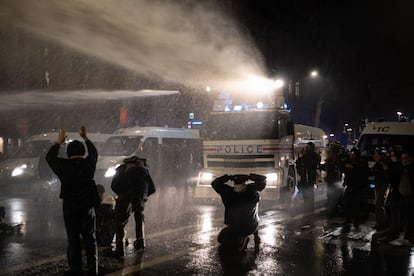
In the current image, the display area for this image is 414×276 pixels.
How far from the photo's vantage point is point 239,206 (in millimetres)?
6441

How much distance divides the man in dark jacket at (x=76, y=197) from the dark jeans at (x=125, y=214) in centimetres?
112

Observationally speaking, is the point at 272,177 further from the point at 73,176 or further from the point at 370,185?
the point at 73,176

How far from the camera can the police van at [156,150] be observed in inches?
536

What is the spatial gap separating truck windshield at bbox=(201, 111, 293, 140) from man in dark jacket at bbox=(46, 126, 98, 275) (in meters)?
6.94

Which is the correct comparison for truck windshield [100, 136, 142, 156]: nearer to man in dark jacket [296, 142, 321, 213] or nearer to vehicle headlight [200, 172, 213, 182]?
vehicle headlight [200, 172, 213, 182]

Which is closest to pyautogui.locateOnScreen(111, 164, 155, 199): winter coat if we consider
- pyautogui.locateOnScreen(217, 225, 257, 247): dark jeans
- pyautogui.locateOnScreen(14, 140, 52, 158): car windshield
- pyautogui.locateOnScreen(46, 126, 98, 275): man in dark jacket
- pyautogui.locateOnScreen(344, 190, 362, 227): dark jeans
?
pyautogui.locateOnScreen(46, 126, 98, 275): man in dark jacket

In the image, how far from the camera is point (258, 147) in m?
11.4

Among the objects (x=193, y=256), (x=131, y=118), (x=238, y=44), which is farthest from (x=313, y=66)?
(x=193, y=256)

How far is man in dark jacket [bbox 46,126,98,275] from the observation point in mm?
4914

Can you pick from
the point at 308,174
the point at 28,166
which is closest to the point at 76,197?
the point at 308,174

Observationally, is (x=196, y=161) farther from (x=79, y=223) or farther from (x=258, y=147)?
(x=79, y=223)

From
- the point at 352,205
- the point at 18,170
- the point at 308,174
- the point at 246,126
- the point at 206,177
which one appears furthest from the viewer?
the point at 18,170

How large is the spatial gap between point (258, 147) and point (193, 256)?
5663 mm

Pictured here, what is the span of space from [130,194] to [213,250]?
1.58 metres
